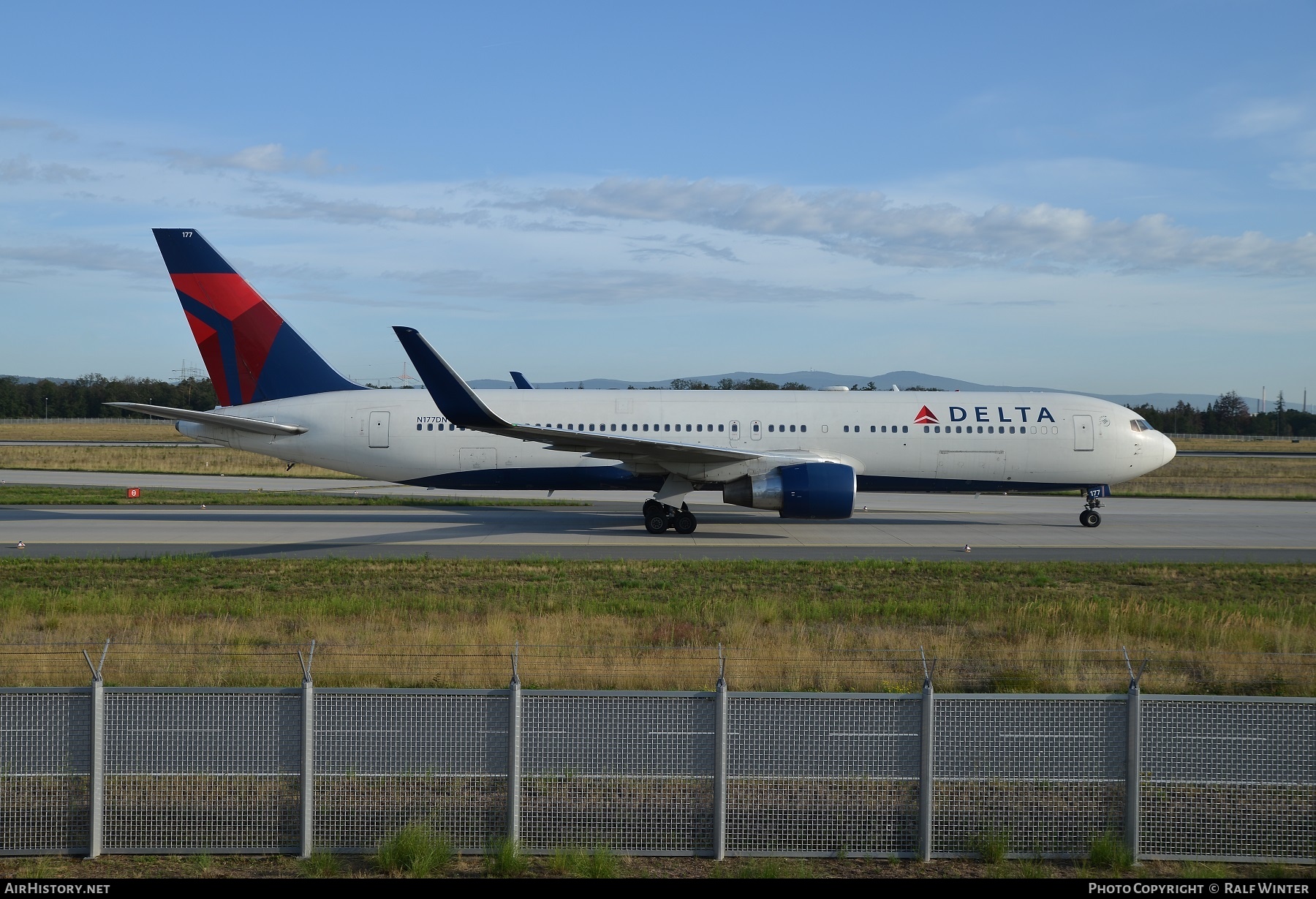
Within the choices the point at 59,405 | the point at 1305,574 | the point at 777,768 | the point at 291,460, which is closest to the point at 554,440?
the point at 291,460

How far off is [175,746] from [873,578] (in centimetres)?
1394

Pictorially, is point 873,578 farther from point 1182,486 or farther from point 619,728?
point 1182,486

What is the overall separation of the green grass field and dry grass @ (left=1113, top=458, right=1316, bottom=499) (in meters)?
25.4

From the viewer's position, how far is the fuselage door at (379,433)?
90.0 feet

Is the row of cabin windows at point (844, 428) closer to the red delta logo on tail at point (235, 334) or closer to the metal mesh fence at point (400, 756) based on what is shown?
the red delta logo on tail at point (235, 334)

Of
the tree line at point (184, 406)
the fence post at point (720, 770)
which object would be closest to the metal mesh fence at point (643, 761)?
the fence post at point (720, 770)

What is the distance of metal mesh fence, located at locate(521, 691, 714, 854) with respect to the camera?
706cm

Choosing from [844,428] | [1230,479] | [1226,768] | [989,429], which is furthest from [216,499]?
[1230,479]

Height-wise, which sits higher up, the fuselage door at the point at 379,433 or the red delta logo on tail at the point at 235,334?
the red delta logo on tail at the point at 235,334

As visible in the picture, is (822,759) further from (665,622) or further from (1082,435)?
(1082,435)

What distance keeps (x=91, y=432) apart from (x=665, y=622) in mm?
101538

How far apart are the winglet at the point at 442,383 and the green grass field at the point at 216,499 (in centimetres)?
1018

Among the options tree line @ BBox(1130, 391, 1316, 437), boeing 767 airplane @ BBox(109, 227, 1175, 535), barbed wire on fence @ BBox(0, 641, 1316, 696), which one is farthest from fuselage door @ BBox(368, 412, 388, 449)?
tree line @ BBox(1130, 391, 1316, 437)

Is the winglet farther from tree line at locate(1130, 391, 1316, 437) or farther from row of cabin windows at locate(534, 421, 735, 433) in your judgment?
tree line at locate(1130, 391, 1316, 437)
